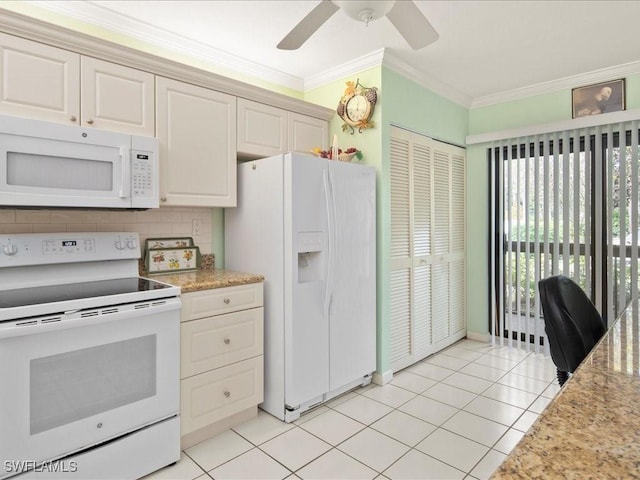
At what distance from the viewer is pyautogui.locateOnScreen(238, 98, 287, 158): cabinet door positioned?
2.74m

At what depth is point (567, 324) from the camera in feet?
5.18

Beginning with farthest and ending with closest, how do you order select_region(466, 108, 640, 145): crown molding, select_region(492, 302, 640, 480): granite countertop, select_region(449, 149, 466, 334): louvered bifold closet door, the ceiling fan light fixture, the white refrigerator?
select_region(449, 149, 466, 334): louvered bifold closet door → select_region(466, 108, 640, 145): crown molding → the white refrigerator → the ceiling fan light fixture → select_region(492, 302, 640, 480): granite countertop

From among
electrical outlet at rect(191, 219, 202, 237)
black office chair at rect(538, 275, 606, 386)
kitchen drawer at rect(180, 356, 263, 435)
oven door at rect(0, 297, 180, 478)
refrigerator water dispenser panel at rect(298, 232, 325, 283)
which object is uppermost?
electrical outlet at rect(191, 219, 202, 237)

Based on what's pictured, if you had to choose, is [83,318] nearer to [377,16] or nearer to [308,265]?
[308,265]

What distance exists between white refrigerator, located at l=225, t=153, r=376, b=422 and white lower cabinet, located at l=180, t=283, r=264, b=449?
0.14 metres

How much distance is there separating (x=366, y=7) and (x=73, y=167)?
1586 millimetres

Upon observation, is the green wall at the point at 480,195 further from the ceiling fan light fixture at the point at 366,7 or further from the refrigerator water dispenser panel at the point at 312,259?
the ceiling fan light fixture at the point at 366,7

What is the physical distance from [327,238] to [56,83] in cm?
173

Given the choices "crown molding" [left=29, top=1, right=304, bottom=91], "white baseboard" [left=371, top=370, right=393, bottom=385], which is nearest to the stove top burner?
"crown molding" [left=29, top=1, right=304, bottom=91]

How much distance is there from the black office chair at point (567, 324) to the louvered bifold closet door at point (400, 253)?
60.4 inches

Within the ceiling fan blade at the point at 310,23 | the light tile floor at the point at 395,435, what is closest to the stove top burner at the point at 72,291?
the light tile floor at the point at 395,435

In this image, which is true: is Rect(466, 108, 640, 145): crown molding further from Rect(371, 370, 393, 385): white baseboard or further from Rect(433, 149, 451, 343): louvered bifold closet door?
Rect(371, 370, 393, 385): white baseboard

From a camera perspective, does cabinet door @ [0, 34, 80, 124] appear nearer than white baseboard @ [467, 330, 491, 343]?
Yes

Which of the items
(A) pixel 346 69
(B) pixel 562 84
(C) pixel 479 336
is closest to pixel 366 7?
(A) pixel 346 69
